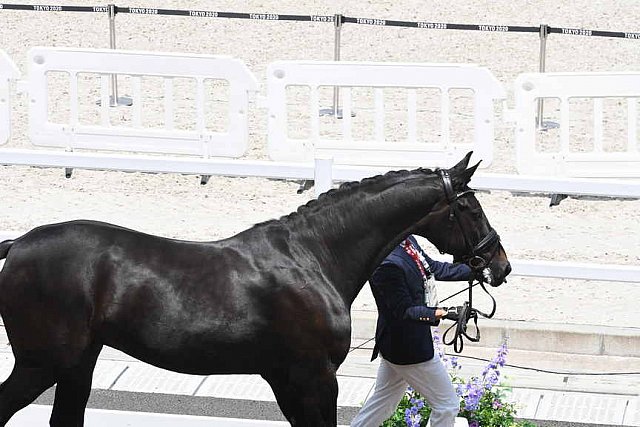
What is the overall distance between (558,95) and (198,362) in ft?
19.7

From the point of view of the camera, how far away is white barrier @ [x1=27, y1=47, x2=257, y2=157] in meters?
12.7

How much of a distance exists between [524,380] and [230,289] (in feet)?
11.2

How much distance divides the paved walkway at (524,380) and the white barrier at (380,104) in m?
2.25

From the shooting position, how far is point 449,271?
8.16 meters

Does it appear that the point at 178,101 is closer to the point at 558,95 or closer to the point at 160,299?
the point at 558,95

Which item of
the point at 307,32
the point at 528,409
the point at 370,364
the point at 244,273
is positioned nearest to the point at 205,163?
the point at 370,364

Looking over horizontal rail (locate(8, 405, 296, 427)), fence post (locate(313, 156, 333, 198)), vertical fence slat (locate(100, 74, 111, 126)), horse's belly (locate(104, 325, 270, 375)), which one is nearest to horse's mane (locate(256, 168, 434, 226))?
horse's belly (locate(104, 325, 270, 375))

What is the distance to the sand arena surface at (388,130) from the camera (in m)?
12.2

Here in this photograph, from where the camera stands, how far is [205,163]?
432 inches

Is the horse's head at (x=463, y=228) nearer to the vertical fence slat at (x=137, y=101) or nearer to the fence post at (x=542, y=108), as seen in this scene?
the vertical fence slat at (x=137, y=101)

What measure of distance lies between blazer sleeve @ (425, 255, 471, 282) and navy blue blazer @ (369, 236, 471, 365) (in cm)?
19

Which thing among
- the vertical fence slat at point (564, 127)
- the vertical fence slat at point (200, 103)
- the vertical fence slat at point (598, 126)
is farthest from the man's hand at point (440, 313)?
the vertical fence slat at point (200, 103)

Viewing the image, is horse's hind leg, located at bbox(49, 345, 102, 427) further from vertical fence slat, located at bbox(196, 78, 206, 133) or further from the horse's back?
vertical fence slat, located at bbox(196, 78, 206, 133)

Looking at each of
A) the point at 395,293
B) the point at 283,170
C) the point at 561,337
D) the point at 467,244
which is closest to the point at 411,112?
the point at 283,170
